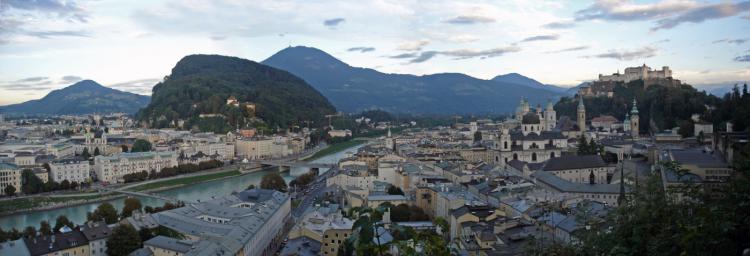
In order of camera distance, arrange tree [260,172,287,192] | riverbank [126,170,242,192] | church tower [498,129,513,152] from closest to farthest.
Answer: tree [260,172,287,192], church tower [498,129,513,152], riverbank [126,170,242,192]

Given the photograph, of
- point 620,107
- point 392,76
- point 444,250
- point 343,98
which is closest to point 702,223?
point 444,250

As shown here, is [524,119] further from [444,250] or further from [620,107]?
[444,250]

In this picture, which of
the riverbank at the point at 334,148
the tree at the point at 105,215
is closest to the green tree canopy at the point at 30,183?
the tree at the point at 105,215

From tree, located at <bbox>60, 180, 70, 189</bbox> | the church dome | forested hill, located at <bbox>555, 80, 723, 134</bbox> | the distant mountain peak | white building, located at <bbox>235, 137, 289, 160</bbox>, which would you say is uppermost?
the distant mountain peak

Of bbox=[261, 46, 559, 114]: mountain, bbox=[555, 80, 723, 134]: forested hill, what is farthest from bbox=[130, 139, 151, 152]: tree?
bbox=[261, 46, 559, 114]: mountain

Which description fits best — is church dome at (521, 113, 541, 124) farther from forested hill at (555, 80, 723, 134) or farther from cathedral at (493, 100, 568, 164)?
forested hill at (555, 80, 723, 134)

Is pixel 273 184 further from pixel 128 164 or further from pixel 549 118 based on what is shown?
pixel 549 118

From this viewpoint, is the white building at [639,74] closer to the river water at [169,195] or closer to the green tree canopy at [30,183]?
the river water at [169,195]
